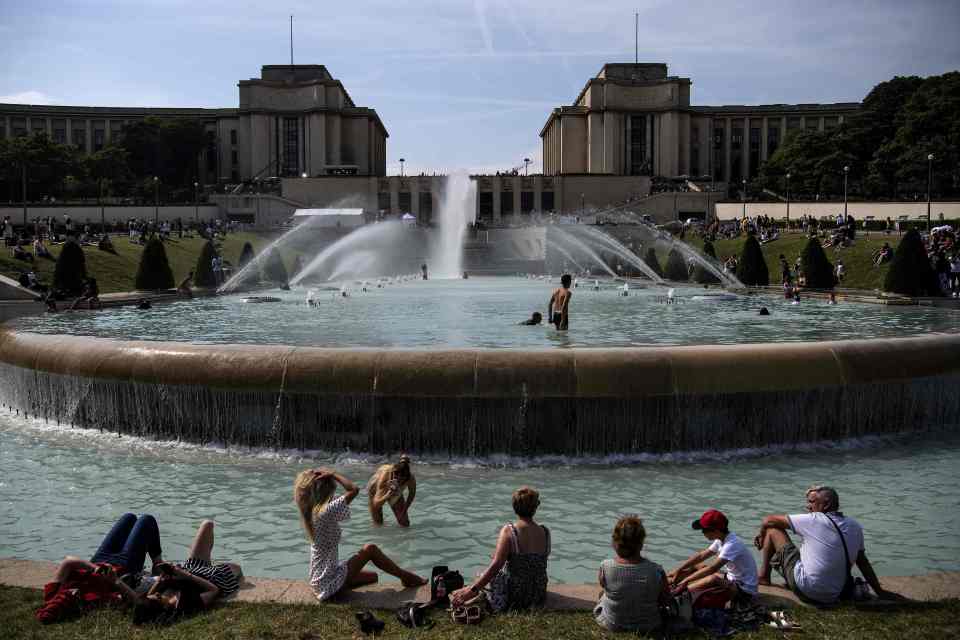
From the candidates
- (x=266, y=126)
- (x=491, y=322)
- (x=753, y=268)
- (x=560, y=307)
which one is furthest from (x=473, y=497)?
(x=266, y=126)

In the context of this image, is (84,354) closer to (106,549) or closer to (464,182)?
(106,549)

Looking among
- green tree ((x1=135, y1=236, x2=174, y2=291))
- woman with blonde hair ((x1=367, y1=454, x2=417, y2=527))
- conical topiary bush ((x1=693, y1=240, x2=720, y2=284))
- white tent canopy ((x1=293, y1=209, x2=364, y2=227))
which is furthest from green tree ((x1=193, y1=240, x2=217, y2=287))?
white tent canopy ((x1=293, y1=209, x2=364, y2=227))

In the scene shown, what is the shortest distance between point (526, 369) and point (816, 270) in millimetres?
20943

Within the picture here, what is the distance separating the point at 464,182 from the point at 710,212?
25937 millimetres

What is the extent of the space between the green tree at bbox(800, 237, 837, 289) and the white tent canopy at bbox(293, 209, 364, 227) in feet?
167

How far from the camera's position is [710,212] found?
284 feet

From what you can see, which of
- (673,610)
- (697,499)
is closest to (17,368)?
(697,499)

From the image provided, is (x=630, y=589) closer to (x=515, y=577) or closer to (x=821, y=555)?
(x=515, y=577)

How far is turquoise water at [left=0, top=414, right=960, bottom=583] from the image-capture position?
6.91 m

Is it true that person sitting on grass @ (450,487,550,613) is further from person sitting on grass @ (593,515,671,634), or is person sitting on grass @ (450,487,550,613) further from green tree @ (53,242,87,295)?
green tree @ (53,242,87,295)

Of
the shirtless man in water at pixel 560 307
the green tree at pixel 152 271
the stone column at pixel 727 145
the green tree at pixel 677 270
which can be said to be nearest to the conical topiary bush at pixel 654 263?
the green tree at pixel 677 270

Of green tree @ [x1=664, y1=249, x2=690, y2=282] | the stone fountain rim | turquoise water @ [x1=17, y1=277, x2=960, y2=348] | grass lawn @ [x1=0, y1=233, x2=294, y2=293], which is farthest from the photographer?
green tree @ [x1=664, y1=249, x2=690, y2=282]

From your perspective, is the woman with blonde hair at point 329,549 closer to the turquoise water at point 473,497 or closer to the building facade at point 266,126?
the turquoise water at point 473,497

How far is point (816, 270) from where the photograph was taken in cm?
2780
